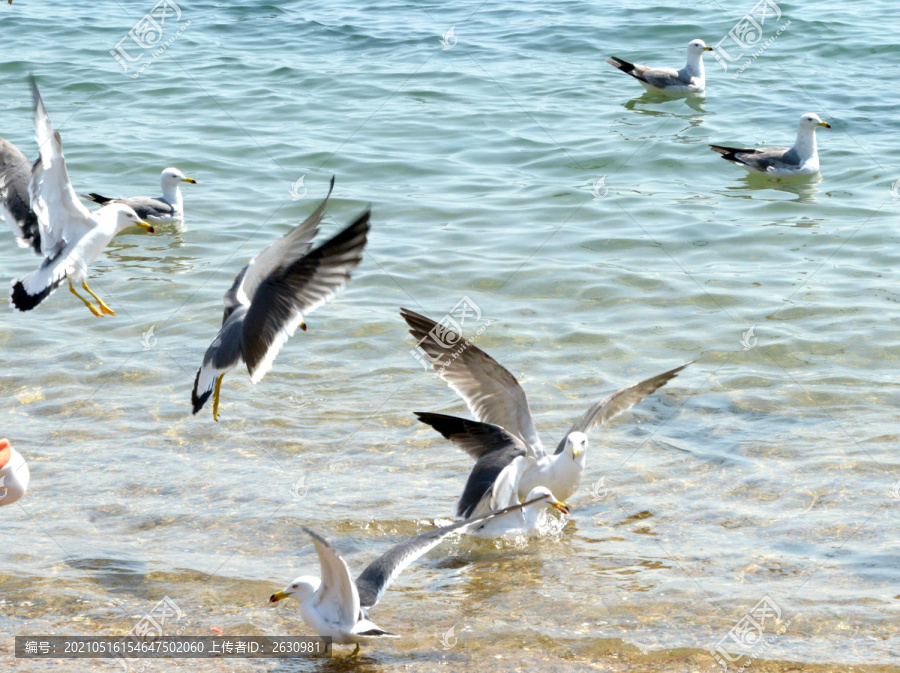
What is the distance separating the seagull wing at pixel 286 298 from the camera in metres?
5.68

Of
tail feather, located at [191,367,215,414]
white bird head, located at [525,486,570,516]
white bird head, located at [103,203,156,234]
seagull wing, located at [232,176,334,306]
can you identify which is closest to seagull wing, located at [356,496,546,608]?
white bird head, located at [525,486,570,516]

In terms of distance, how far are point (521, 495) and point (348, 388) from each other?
182 cm

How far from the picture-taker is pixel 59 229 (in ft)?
24.7

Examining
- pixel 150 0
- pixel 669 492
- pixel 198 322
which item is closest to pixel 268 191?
pixel 198 322

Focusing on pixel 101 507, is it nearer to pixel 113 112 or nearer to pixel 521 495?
pixel 521 495

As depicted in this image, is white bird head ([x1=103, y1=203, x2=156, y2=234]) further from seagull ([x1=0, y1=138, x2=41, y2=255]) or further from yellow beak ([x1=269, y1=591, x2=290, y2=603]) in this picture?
yellow beak ([x1=269, y1=591, x2=290, y2=603])

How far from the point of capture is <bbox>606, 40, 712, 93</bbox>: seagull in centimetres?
1480

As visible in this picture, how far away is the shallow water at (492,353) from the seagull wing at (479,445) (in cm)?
38

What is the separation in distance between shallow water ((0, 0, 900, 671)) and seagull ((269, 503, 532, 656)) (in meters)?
0.27

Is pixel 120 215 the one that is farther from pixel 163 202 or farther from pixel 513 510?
pixel 513 510

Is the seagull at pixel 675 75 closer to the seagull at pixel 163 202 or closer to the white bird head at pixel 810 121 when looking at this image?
the white bird head at pixel 810 121

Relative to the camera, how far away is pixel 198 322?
28.0 feet

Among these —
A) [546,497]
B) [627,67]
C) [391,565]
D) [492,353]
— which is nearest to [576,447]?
[546,497]

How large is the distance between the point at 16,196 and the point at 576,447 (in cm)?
460
